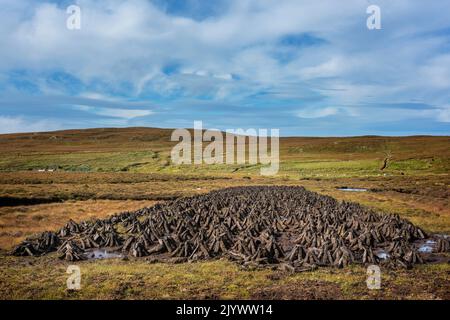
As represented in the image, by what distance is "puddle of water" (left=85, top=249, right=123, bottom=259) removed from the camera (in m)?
21.7

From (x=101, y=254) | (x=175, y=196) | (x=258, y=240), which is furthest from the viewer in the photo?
(x=175, y=196)

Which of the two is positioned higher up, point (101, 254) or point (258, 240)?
point (258, 240)

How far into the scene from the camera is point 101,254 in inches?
878

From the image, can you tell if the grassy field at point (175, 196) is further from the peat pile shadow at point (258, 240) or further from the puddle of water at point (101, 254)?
the puddle of water at point (101, 254)

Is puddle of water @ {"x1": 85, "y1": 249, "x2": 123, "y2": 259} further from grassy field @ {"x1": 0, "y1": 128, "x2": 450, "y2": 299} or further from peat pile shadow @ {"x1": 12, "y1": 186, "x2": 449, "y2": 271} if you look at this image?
grassy field @ {"x1": 0, "y1": 128, "x2": 450, "y2": 299}

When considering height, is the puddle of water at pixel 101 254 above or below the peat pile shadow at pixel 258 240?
below

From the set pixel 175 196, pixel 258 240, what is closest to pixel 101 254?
pixel 258 240

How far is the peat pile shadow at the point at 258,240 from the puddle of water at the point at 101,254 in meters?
0.34

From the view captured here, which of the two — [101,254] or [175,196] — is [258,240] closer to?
[101,254]

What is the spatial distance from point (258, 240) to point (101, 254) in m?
8.96

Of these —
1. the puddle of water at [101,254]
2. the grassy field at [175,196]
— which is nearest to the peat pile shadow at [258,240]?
the puddle of water at [101,254]

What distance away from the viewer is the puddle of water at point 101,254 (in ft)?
71.2

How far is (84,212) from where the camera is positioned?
4109cm
